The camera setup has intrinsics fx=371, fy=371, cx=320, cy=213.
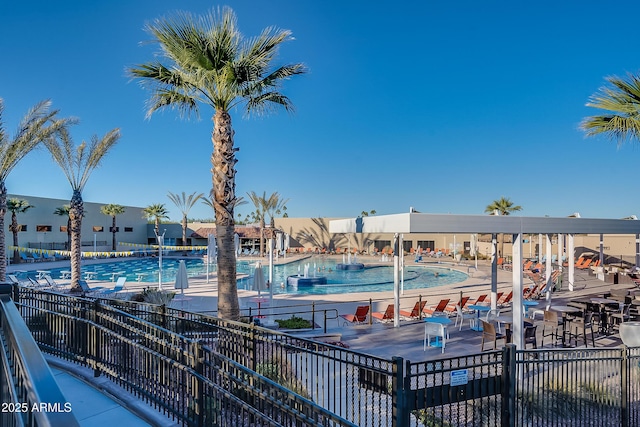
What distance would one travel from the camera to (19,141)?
14.9 meters

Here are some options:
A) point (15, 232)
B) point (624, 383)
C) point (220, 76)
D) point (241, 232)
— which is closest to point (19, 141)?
point (220, 76)

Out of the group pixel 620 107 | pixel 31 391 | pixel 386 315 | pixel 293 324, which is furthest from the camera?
pixel 386 315

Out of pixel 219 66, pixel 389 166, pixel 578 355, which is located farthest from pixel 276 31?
pixel 389 166

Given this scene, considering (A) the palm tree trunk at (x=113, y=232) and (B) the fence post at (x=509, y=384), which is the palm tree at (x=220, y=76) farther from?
(A) the palm tree trunk at (x=113, y=232)

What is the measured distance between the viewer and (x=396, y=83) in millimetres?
30641

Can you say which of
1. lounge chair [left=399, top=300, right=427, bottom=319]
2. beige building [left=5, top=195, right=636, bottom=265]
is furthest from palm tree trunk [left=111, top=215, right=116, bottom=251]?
lounge chair [left=399, top=300, right=427, bottom=319]

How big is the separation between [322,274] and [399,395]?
86.3 ft

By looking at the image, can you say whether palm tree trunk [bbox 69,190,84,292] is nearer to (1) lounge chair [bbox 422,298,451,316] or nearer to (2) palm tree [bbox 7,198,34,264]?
(1) lounge chair [bbox 422,298,451,316]

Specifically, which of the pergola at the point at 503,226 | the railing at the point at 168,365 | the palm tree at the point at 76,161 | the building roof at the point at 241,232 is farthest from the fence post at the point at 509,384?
the building roof at the point at 241,232

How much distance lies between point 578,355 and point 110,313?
8.27m

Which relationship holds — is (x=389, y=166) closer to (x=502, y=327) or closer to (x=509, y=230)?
(x=502, y=327)

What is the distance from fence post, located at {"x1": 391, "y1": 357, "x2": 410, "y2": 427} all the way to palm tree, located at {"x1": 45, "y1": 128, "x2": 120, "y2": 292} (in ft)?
58.8

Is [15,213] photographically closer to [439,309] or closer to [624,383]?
[439,309]

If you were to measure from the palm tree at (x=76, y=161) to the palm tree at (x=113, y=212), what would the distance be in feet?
90.8
